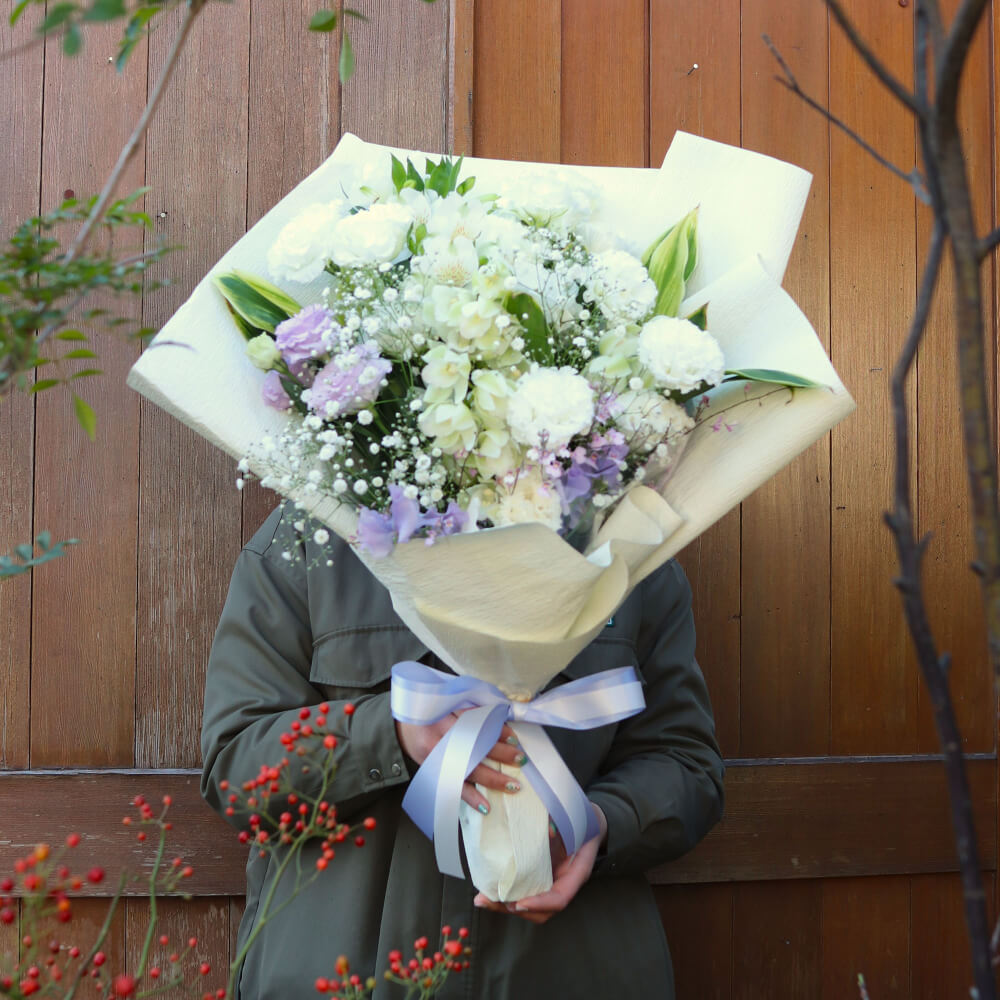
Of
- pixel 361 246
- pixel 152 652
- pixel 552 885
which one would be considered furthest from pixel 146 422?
pixel 552 885

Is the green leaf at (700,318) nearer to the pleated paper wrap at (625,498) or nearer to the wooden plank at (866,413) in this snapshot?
the pleated paper wrap at (625,498)

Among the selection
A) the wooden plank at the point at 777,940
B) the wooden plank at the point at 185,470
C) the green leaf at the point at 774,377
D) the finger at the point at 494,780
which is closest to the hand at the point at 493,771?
the finger at the point at 494,780

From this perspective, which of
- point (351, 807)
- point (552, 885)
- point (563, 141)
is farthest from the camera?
point (563, 141)

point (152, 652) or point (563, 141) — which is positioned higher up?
point (563, 141)

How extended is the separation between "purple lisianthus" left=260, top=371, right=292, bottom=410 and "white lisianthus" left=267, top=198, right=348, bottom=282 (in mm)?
121

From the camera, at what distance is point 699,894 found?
1.98 metres

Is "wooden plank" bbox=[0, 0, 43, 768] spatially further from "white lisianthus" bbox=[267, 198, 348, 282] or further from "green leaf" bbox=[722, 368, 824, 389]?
"green leaf" bbox=[722, 368, 824, 389]

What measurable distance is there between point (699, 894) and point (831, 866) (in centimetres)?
27

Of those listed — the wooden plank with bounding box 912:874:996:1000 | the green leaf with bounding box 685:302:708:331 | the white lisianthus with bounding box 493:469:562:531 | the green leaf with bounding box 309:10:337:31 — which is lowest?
the wooden plank with bounding box 912:874:996:1000

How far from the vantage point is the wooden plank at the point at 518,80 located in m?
1.94

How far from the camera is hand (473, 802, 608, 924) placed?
1240 mm

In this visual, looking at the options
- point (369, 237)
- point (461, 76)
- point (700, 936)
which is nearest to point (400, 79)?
point (461, 76)

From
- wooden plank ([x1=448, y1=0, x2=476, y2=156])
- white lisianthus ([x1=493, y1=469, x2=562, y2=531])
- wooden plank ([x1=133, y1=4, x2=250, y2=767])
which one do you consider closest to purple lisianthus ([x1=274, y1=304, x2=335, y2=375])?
white lisianthus ([x1=493, y1=469, x2=562, y2=531])

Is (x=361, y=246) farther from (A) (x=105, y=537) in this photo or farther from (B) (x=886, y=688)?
(B) (x=886, y=688)
